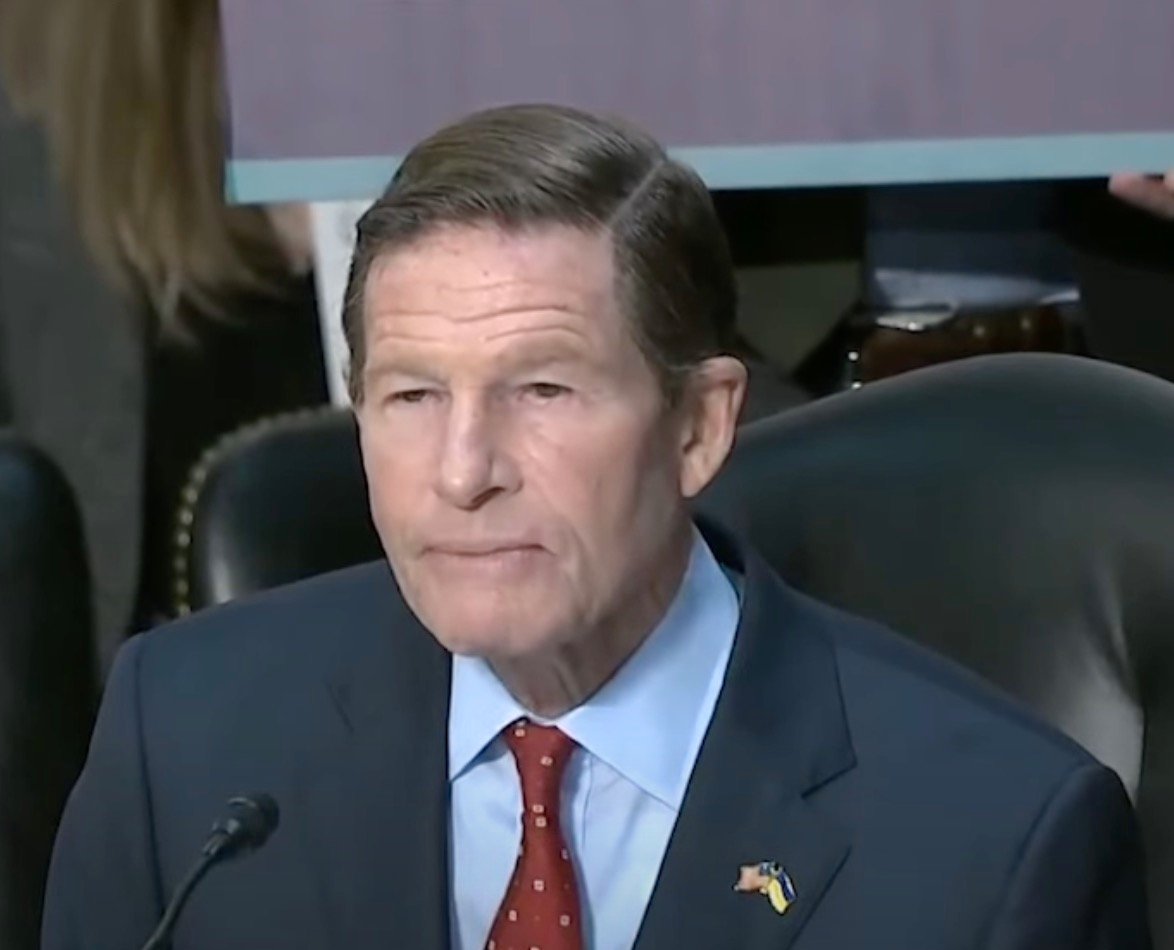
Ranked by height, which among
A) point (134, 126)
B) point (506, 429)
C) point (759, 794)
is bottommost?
point (759, 794)

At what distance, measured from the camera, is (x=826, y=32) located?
5.68ft

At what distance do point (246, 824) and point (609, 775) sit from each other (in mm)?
193

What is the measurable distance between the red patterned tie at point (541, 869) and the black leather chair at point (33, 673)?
423 mm

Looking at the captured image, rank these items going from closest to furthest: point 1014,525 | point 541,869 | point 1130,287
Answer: point 541,869
point 1014,525
point 1130,287

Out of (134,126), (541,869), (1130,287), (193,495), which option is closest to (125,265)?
(134,126)

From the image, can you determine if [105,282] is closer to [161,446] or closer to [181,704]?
[161,446]

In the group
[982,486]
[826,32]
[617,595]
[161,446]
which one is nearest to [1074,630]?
[982,486]

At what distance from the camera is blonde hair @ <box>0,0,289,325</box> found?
1.90m

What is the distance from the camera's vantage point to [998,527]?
4.27 ft

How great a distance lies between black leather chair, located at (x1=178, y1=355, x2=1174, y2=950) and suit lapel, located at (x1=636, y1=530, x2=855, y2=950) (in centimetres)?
18

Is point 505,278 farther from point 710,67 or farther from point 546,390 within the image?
point 710,67

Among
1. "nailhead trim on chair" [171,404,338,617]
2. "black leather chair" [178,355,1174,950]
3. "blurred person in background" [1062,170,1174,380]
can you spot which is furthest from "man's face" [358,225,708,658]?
"blurred person in background" [1062,170,1174,380]

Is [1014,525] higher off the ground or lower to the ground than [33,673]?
higher

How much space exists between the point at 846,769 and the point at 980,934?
112 mm
